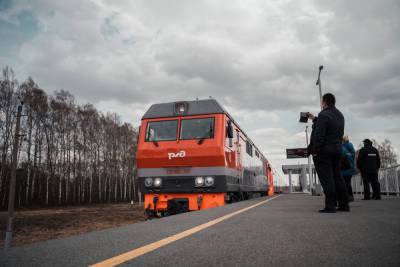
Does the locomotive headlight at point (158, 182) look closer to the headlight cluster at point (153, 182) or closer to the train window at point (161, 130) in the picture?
the headlight cluster at point (153, 182)

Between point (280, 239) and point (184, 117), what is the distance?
287 inches

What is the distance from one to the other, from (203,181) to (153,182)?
4.97 feet

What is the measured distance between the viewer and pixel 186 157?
9.58 metres

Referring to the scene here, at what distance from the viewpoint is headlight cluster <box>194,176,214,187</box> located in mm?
9340

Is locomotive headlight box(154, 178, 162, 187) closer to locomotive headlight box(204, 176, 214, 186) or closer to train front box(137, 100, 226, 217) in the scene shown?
train front box(137, 100, 226, 217)

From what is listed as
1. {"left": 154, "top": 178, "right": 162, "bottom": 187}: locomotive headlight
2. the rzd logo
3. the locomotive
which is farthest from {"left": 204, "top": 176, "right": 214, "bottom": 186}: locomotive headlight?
{"left": 154, "top": 178, "right": 162, "bottom": 187}: locomotive headlight

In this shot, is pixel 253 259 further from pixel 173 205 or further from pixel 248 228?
pixel 173 205

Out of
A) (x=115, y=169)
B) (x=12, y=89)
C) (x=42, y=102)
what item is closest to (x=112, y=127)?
(x=115, y=169)

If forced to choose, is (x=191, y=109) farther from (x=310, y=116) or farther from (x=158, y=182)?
(x=310, y=116)

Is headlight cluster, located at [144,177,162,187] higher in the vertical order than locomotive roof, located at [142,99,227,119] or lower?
lower

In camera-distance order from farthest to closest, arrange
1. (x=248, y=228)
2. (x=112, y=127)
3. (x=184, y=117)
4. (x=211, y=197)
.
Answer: (x=112, y=127)
(x=184, y=117)
(x=211, y=197)
(x=248, y=228)

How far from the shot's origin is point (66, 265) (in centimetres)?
229

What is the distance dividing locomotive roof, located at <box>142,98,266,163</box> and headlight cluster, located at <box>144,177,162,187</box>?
198cm

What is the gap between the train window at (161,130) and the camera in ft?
33.1
